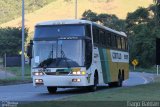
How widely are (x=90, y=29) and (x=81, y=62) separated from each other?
2166 millimetres

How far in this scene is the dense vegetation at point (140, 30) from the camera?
91.2 meters

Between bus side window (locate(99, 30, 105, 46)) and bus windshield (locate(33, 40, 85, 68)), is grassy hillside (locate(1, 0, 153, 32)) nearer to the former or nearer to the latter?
bus side window (locate(99, 30, 105, 46))

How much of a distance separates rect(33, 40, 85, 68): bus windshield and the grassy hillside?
502ft

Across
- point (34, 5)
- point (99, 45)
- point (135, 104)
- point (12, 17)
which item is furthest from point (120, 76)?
point (34, 5)

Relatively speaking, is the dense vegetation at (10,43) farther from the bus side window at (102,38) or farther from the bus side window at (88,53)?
the bus side window at (88,53)

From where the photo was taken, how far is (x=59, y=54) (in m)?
25.0

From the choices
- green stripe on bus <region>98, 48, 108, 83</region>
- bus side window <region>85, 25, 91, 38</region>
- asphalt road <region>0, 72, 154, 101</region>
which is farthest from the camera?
green stripe on bus <region>98, 48, 108, 83</region>

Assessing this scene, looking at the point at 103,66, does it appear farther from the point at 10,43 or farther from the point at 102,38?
the point at 10,43

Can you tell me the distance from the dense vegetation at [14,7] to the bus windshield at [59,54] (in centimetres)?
14255

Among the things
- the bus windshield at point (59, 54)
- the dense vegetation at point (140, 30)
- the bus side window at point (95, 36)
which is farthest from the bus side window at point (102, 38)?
the dense vegetation at point (140, 30)

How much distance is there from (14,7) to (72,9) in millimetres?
23427

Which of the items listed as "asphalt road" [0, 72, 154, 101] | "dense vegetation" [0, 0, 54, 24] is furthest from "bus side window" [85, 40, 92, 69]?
"dense vegetation" [0, 0, 54, 24]

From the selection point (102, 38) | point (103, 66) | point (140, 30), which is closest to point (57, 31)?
point (102, 38)

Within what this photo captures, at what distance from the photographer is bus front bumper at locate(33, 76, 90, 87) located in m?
24.9
